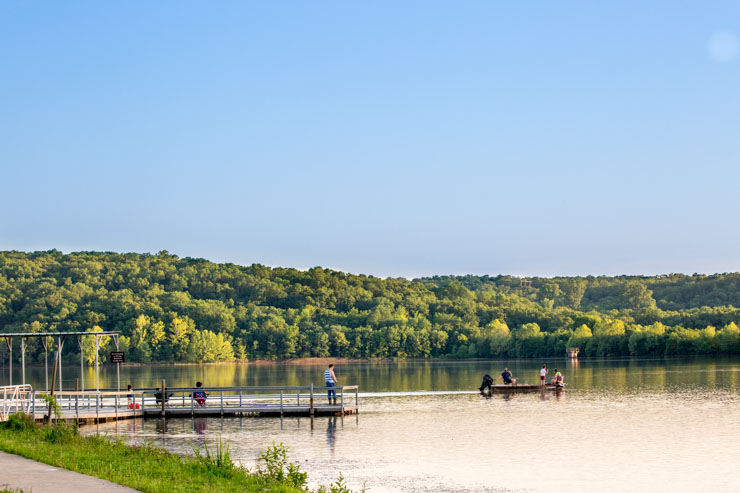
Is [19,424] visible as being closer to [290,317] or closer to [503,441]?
[503,441]

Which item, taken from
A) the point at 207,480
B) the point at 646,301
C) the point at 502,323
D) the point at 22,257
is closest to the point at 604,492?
the point at 207,480

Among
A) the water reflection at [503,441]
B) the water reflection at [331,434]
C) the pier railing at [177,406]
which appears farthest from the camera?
the pier railing at [177,406]

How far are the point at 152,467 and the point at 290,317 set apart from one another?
148955 mm

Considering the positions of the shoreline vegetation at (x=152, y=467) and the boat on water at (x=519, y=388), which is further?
the boat on water at (x=519, y=388)

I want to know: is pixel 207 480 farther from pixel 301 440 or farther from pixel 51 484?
pixel 301 440

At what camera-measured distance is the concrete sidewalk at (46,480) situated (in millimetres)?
15328

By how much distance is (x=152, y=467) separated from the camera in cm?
1925

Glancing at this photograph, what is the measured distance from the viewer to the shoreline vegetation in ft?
55.3

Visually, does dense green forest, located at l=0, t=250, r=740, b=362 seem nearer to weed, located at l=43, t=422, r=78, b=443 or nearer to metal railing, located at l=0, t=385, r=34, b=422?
metal railing, located at l=0, t=385, r=34, b=422

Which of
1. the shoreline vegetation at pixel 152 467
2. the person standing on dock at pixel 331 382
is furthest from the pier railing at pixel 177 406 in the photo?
the shoreline vegetation at pixel 152 467

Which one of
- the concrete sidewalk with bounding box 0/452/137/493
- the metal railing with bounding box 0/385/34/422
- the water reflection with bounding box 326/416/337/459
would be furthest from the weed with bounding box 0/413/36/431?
the water reflection with bounding box 326/416/337/459

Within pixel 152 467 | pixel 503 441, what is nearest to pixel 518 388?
pixel 503 441

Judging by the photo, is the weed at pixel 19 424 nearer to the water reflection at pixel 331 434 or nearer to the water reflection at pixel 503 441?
the water reflection at pixel 503 441

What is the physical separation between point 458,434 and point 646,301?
179 metres
